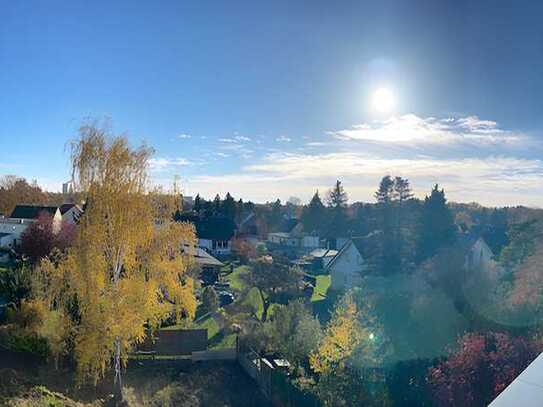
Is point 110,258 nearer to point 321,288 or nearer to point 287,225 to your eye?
point 321,288

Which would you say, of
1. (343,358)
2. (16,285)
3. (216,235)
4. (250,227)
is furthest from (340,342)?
(250,227)

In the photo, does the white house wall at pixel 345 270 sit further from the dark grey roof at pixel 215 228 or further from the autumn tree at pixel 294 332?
the dark grey roof at pixel 215 228

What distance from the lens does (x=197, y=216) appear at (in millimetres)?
52719

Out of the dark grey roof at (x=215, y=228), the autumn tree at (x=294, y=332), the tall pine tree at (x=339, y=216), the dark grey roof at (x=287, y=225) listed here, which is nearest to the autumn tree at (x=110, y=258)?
the autumn tree at (x=294, y=332)

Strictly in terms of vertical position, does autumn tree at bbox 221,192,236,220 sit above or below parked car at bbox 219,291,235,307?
above

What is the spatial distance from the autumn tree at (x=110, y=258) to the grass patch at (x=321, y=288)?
1429cm

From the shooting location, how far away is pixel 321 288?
29.5 meters

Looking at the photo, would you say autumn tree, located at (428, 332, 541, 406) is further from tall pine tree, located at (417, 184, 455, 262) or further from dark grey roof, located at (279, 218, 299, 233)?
dark grey roof, located at (279, 218, 299, 233)

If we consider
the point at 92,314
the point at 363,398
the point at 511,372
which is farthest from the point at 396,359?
the point at 92,314

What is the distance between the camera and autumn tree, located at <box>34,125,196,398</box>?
11984 millimetres

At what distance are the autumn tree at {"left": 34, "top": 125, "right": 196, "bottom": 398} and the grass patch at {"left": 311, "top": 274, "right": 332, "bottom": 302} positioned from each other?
14.3 metres

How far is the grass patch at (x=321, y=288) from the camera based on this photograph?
86.3ft

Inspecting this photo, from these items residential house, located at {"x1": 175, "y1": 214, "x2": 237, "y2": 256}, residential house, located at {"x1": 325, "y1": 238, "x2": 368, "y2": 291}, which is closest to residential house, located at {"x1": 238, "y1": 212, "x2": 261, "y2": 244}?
residential house, located at {"x1": 175, "y1": 214, "x2": 237, "y2": 256}

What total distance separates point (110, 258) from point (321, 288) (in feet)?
62.3
